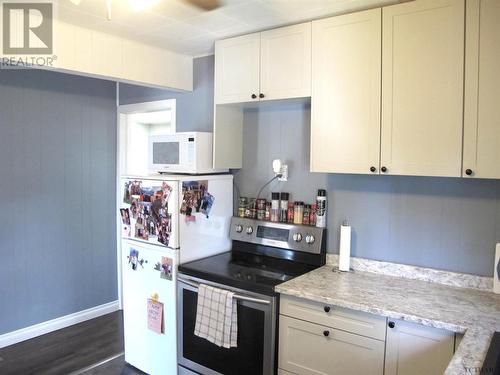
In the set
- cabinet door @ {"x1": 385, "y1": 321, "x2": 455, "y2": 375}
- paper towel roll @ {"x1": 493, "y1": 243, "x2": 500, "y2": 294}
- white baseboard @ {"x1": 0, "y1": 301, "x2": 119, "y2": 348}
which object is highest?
paper towel roll @ {"x1": 493, "y1": 243, "x2": 500, "y2": 294}

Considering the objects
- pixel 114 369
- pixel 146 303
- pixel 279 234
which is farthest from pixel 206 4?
pixel 114 369

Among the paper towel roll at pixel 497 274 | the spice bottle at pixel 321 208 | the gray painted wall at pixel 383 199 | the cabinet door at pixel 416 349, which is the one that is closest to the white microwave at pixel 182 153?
the gray painted wall at pixel 383 199

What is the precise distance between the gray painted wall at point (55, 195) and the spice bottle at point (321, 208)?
2.22 metres

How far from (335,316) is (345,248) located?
537mm

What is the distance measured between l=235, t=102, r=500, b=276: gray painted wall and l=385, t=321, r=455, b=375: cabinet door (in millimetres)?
578

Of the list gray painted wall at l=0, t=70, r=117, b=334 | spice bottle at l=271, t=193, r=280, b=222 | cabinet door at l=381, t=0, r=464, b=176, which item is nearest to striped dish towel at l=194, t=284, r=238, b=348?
spice bottle at l=271, t=193, r=280, b=222

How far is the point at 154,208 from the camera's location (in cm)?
268

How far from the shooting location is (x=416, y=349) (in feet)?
5.82

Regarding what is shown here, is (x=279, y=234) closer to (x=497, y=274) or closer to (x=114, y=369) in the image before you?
(x=497, y=274)

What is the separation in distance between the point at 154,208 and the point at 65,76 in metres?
1.66

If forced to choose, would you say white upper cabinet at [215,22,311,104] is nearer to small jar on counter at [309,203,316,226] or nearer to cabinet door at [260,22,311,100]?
cabinet door at [260,22,311,100]

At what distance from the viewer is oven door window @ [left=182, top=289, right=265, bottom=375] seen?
221 cm

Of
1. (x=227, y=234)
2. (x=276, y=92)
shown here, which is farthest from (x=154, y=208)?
(x=276, y=92)

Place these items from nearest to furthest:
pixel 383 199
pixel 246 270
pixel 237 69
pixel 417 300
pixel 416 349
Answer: pixel 416 349, pixel 417 300, pixel 383 199, pixel 246 270, pixel 237 69
